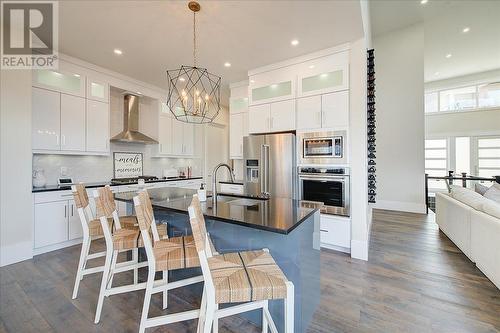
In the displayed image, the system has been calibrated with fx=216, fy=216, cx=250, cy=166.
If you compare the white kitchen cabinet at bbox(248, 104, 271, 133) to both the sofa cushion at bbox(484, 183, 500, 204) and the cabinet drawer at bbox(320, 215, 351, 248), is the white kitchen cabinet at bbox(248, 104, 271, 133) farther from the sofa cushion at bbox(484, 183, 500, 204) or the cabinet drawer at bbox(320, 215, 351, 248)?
the sofa cushion at bbox(484, 183, 500, 204)

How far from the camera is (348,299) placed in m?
2.03

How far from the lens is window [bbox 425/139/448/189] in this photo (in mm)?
8273

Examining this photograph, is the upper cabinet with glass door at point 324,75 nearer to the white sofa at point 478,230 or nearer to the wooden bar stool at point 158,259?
the white sofa at point 478,230

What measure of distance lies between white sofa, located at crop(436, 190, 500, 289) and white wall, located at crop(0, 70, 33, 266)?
17.9 feet

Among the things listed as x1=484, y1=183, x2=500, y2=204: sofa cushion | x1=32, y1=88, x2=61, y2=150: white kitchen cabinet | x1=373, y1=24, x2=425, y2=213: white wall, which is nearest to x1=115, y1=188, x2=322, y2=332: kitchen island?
x1=32, y1=88, x2=61, y2=150: white kitchen cabinet

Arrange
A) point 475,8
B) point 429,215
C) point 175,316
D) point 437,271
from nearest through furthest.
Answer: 1. point 175,316
2. point 437,271
3. point 475,8
4. point 429,215

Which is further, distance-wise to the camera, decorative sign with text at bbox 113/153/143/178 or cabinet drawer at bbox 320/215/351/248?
decorative sign with text at bbox 113/153/143/178

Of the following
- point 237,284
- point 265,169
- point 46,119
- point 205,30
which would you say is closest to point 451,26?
point 265,169

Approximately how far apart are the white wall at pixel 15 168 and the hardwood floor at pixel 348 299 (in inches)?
11.8

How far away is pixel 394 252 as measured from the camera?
3117 millimetres

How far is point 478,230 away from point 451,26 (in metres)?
5.38

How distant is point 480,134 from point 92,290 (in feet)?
37.6

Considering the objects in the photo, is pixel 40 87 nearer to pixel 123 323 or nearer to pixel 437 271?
pixel 123 323

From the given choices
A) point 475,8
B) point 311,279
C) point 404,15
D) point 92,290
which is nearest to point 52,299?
point 92,290
